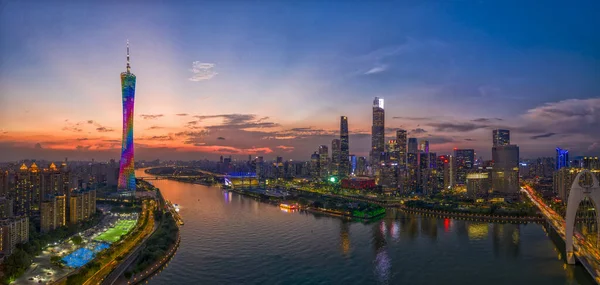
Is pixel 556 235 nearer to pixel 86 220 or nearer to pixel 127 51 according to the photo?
pixel 86 220

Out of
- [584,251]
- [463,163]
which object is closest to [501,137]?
[463,163]

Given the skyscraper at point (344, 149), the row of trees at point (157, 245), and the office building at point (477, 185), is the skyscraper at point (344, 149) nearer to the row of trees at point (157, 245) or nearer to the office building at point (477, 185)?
the office building at point (477, 185)

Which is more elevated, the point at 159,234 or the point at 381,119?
the point at 381,119

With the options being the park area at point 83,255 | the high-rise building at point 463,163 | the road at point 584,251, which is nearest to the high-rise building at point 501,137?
the high-rise building at point 463,163

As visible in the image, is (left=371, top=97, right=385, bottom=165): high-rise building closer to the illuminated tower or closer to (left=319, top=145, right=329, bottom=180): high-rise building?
(left=319, top=145, right=329, bottom=180): high-rise building

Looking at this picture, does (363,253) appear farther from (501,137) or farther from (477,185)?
(501,137)

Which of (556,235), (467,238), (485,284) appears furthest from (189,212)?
(556,235)
